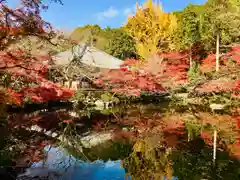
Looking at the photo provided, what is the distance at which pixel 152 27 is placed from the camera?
17.5m

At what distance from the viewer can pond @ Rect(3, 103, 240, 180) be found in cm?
438

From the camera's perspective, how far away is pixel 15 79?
29.1 feet

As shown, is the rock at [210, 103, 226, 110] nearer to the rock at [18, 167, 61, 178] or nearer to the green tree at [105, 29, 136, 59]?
the rock at [18, 167, 61, 178]

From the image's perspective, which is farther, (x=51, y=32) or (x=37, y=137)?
(x=37, y=137)

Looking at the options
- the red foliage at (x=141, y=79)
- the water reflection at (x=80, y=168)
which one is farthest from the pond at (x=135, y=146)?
the red foliage at (x=141, y=79)

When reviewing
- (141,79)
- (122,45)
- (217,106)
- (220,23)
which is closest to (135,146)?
(141,79)

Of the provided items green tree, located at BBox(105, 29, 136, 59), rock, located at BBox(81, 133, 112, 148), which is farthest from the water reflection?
green tree, located at BBox(105, 29, 136, 59)

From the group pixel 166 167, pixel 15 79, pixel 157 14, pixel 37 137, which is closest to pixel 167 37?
pixel 157 14

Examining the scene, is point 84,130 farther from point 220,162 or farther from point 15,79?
point 220,162

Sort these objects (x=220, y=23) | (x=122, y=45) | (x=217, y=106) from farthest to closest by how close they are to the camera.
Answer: (x=122, y=45) < (x=220, y=23) < (x=217, y=106)

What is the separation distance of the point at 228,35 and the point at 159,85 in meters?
6.18

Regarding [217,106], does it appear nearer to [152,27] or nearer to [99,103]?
[99,103]

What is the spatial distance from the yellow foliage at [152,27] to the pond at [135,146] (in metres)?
8.59

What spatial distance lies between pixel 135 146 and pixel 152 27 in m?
12.8
